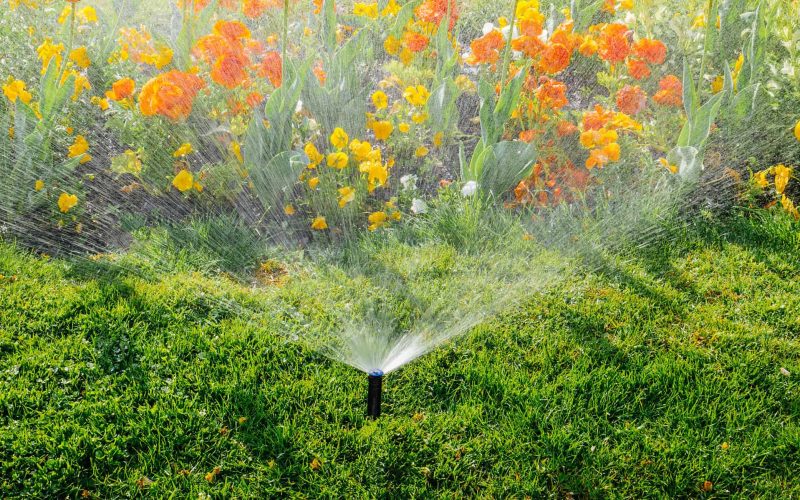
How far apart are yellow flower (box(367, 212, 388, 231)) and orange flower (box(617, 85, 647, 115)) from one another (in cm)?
149

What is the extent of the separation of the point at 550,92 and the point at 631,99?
49cm

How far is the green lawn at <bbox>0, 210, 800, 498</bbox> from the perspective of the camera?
2.20m

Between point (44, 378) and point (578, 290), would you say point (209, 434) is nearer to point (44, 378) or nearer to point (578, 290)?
point (44, 378)

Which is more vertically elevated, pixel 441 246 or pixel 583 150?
pixel 583 150

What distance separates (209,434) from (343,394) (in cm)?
48

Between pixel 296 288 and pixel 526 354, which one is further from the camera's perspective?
pixel 296 288

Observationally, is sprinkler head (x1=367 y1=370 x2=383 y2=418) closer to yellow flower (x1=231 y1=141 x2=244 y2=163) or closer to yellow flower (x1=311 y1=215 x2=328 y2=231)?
yellow flower (x1=311 y1=215 x2=328 y2=231)

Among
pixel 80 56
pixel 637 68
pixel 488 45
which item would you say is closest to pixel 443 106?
pixel 488 45

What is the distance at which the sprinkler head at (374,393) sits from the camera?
2.21m

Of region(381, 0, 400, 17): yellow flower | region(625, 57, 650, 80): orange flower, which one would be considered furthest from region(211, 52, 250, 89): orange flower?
region(625, 57, 650, 80): orange flower

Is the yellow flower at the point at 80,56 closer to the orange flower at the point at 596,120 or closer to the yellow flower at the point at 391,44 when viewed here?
the yellow flower at the point at 391,44

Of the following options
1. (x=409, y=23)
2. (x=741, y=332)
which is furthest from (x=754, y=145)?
(x=409, y=23)

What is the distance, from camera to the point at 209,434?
7.57ft

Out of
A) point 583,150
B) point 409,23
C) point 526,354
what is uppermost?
point 409,23
